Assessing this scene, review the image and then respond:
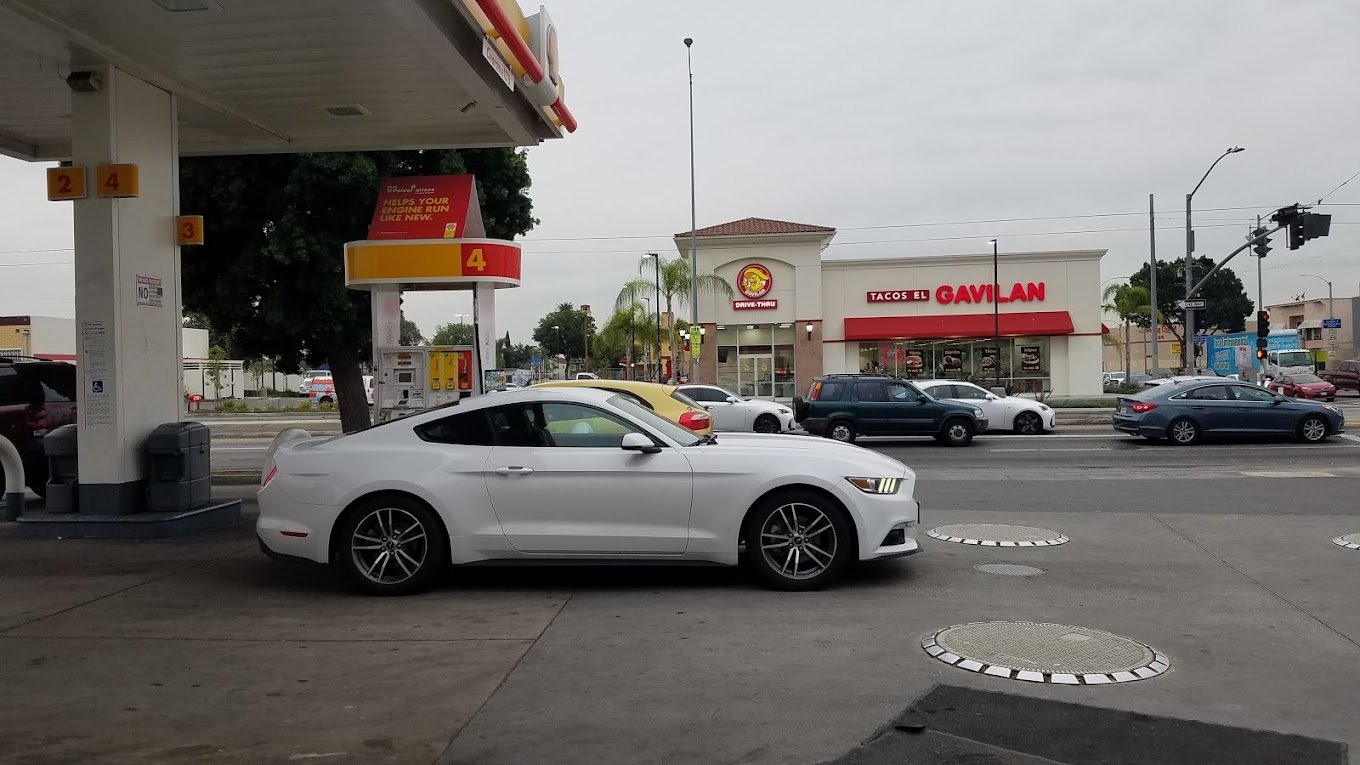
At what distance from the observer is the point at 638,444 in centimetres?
698

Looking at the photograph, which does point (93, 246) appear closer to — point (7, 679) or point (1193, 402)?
point (7, 679)

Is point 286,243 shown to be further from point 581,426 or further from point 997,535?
point 997,535

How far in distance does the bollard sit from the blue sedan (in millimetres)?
18417

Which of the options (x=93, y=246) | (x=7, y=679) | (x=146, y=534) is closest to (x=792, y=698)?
(x=7, y=679)

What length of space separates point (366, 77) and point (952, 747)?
335 inches

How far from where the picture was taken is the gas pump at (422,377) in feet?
51.1

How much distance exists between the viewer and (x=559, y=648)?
578 cm

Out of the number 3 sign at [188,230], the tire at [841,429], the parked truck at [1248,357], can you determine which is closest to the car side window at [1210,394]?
the tire at [841,429]

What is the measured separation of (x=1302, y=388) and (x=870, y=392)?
25140mm

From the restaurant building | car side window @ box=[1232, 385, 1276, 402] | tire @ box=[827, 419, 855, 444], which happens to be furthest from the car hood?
the restaurant building

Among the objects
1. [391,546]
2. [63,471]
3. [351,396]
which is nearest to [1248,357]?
[351,396]

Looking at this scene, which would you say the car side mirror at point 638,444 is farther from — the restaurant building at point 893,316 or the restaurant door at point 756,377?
the restaurant door at point 756,377

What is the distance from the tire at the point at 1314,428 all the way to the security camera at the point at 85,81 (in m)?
20.4

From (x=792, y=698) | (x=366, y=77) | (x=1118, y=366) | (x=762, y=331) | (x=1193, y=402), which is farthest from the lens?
(x=1118, y=366)
